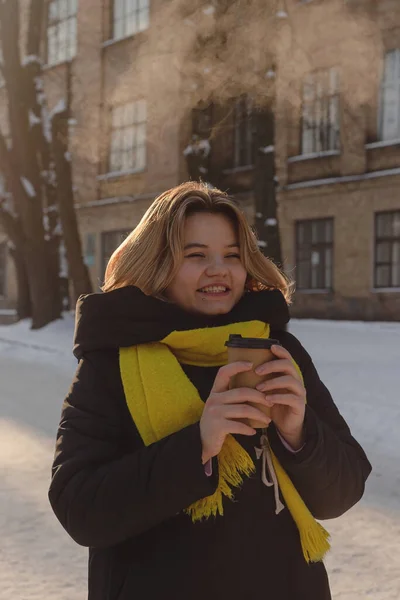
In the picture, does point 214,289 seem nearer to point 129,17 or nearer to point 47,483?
point 47,483

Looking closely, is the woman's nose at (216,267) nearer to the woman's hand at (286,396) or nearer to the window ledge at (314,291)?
the woman's hand at (286,396)

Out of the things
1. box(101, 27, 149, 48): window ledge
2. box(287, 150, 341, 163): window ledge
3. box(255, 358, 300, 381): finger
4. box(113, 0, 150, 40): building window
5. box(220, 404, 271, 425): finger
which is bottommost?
box(220, 404, 271, 425): finger

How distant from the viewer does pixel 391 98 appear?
20.2 metres

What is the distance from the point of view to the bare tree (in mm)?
16750

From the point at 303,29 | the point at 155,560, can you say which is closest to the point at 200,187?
the point at 155,560

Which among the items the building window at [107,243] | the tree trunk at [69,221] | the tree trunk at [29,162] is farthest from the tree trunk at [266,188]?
the building window at [107,243]

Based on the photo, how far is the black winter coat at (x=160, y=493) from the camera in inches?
58.4

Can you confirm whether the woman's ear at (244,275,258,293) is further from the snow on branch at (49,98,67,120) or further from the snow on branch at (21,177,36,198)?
the snow on branch at (49,98,67,120)

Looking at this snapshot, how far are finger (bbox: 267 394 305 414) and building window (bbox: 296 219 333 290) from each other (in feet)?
64.4

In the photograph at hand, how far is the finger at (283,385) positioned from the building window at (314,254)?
774 inches

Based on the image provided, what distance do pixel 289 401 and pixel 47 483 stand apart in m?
3.88

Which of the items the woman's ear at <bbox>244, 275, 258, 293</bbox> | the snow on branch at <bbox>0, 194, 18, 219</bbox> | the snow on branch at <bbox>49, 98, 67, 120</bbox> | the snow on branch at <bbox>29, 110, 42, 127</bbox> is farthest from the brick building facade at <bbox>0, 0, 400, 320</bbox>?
the woman's ear at <bbox>244, 275, 258, 293</bbox>

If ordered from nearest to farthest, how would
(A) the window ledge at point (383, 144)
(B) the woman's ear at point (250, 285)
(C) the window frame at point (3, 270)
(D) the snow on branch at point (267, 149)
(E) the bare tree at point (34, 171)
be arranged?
1. (B) the woman's ear at point (250, 285)
2. (D) the snow on branch at point (267, 149)
3. (E) the bare tree at point (34, 171)
4. (A) the window ledge at point (383, 144)
5. (C) the window frame at point (3, 270)

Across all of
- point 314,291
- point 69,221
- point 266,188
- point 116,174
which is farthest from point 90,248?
point 266,188
